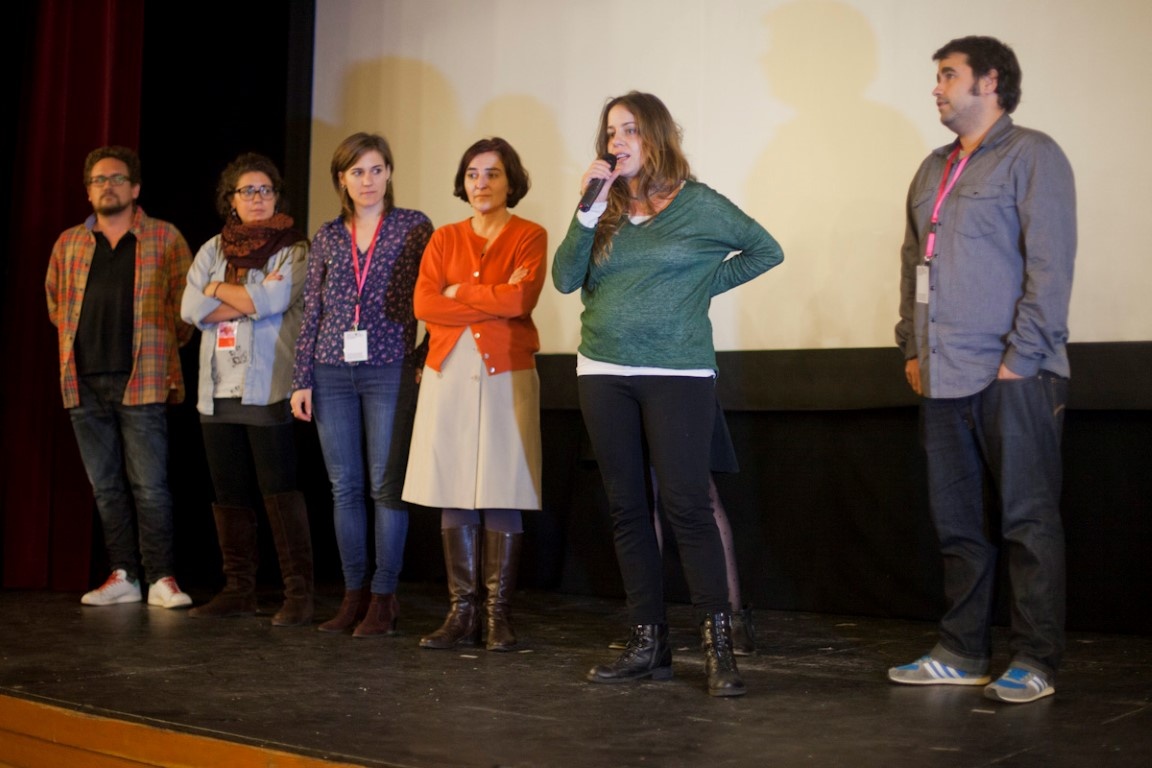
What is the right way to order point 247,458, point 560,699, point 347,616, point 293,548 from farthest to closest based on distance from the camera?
point 247,458
point 293,548
point 347,616
point 560,699

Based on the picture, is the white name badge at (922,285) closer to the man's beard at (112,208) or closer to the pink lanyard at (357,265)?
the pink lanyard at (357,265)

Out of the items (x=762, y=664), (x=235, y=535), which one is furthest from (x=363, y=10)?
Answer: (x=762, y=664)

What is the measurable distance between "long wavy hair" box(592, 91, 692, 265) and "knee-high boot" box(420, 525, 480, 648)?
3.05ft

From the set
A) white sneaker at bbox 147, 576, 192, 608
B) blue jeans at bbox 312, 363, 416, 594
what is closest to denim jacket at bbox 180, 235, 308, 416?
blue jeans at bbox 312, 363, 416, 594

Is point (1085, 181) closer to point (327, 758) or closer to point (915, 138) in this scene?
point (915, 138)

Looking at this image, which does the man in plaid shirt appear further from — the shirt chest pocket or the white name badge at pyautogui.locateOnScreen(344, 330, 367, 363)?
the shirt chest pocket

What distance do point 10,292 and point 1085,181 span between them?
3.71 meters

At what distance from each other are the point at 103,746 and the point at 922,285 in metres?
1.99

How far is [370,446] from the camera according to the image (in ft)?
11.5

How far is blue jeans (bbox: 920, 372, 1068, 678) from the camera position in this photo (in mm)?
2652

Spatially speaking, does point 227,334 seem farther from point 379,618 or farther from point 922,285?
point 922,285

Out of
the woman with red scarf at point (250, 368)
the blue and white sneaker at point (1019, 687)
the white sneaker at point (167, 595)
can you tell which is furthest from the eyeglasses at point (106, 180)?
the blue and white sneaker at point (1019, 687)

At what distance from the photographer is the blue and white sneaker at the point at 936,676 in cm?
279

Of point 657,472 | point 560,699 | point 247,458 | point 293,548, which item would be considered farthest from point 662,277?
point 247,458
